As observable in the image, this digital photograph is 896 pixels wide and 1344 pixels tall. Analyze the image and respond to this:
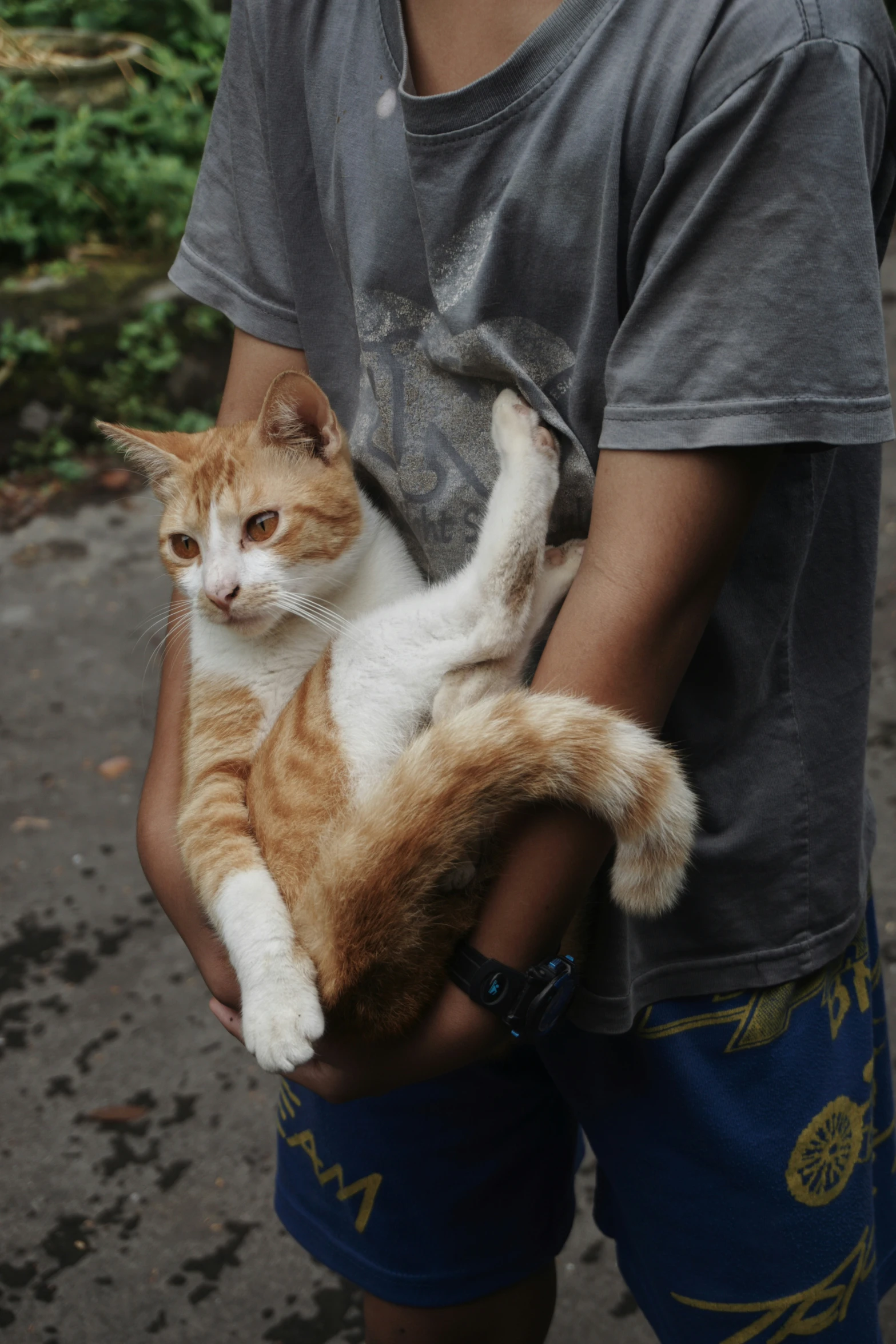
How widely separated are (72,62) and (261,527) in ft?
Answer: 17.3

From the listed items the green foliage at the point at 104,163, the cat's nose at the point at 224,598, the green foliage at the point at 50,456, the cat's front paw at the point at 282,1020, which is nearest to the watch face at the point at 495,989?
the cat's front paw at the point at 282,1020

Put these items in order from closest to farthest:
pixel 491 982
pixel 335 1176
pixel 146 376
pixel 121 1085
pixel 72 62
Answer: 1. pixel 491 982
2. pixel 335 1176
3. pixel 121 1085
4. pixel 146 376
5. pixel 72 62

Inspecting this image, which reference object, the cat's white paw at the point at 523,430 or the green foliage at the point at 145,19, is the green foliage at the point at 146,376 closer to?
the green foliage at the point at 145,19

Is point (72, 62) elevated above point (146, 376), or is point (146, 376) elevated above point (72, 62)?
point (72, 62)

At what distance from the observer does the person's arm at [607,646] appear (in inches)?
35.4

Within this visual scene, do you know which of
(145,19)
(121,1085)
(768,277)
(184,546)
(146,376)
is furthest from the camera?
(145,19)

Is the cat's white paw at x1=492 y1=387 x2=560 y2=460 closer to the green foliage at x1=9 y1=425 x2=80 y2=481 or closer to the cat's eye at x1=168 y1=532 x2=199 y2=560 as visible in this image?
the cat's eye at x1=168 y1=532 x2=199 y2=560

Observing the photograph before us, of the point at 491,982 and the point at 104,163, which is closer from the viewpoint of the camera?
the point at 491,982

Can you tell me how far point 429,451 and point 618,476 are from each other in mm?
302

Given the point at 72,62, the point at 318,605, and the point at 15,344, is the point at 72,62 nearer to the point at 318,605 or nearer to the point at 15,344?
the point at 15,344

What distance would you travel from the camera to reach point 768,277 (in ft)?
2.73

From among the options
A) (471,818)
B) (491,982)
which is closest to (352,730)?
(471,818)

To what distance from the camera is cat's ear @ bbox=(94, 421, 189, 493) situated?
1.55m

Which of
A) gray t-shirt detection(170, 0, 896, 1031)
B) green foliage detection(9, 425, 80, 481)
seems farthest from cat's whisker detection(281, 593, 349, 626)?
green foliage detection(9, 425, 80, 481)
